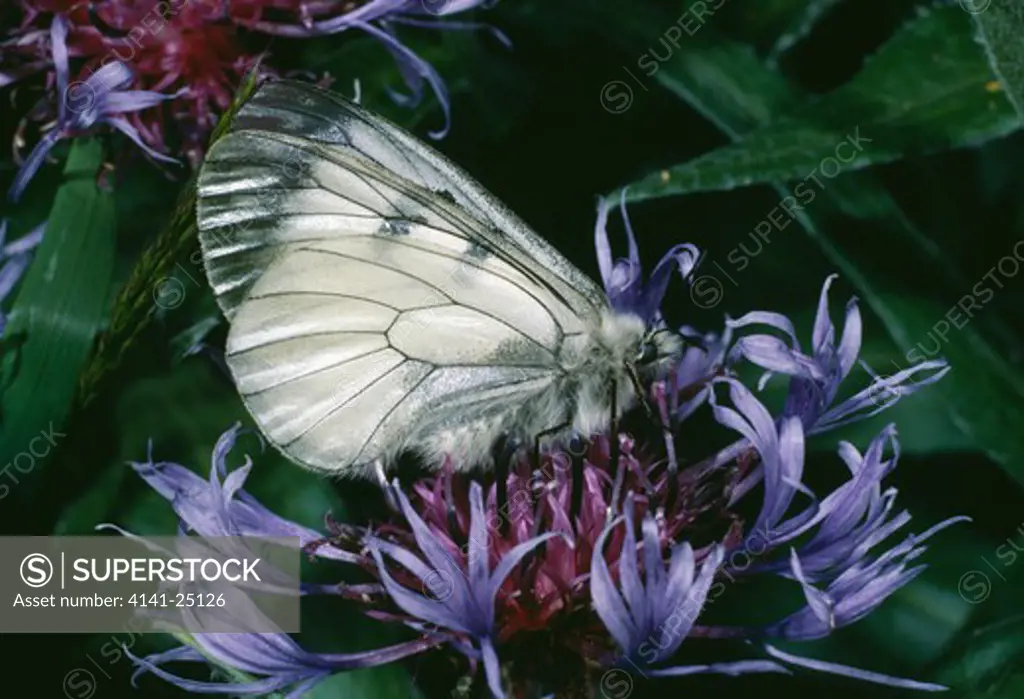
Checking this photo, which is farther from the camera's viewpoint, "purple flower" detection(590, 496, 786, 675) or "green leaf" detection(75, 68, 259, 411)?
"green leaf" detection(75, 68, 259, 411)

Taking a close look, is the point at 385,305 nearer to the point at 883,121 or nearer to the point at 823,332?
the point at 823,332

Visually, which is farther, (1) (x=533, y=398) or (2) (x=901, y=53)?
(2) (x=901, y=53)

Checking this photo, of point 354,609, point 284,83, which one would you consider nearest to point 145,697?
point 354,609

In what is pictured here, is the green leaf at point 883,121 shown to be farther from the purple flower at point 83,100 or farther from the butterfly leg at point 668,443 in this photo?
the purple flower at point 83,100

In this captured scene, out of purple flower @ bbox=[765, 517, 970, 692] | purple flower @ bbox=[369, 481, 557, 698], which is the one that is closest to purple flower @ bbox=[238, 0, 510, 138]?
purple flower @ bbox=[369, 481, 557, 698]

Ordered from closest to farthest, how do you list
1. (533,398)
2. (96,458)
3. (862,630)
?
(533,398)
(96,458)
(862,630)

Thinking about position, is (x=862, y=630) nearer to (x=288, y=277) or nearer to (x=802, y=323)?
(x=802, y=323)

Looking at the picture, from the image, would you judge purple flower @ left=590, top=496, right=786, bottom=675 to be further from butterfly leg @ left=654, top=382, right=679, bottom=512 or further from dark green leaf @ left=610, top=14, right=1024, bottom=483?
dark green leaf @ left=610, top=14, right=1024, bottom=483
